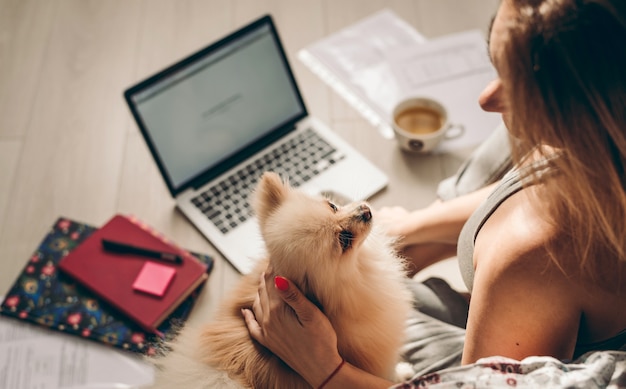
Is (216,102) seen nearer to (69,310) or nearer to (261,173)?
(261,173)

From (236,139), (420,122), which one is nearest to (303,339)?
(236,139)

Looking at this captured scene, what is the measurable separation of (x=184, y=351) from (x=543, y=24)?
77 centimetres

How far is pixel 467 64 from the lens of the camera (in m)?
1.75

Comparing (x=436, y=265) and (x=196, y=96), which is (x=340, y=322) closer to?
(x=436, y=265)

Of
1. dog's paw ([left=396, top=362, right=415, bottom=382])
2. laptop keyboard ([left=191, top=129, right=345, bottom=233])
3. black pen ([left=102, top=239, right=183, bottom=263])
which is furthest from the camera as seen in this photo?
laptop keyboard ([left=191, top=129, right=345, bottom=233])

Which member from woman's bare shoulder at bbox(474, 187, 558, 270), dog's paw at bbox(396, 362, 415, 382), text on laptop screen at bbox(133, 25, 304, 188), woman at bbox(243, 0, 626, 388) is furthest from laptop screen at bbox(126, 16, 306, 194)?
woman's bare shoulder at bbox(474, 187, 558, 270)

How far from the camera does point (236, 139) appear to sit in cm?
149

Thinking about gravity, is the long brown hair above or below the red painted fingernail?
above

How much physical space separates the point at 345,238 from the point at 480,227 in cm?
21

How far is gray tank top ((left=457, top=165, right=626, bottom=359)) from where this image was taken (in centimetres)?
80

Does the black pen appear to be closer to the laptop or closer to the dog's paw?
the laptop

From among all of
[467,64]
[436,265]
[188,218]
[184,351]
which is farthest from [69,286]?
[467,64]

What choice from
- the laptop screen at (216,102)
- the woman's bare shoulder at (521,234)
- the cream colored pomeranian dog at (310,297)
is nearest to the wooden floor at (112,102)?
the laptop screen at (216,102)

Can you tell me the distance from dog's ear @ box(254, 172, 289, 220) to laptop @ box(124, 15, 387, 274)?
1.32 ft
